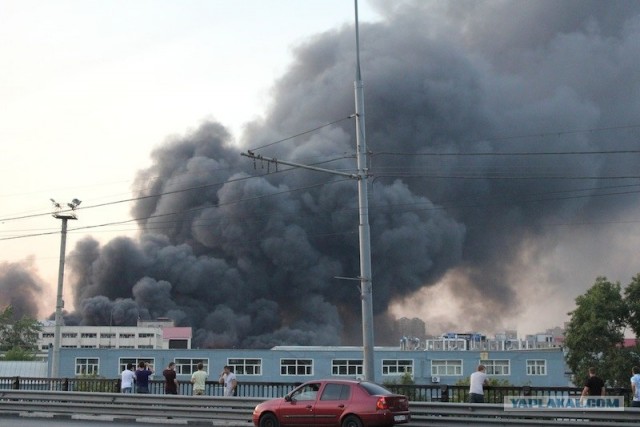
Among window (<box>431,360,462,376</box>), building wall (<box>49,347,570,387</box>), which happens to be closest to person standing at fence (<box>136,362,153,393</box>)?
building wall (<box>49,347,570,387</box>)

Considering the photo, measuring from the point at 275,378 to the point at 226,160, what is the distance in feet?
147

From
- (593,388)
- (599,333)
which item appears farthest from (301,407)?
(599,333)

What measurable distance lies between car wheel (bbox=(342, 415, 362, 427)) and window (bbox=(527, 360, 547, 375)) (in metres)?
55.9

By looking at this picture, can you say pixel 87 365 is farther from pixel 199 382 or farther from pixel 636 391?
pixel 636 391

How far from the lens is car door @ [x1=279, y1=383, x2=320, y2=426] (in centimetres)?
2158

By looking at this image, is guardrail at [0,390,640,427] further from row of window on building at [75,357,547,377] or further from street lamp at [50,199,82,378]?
row of window on building at [75,357,547,377]

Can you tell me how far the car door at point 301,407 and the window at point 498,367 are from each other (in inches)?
2129

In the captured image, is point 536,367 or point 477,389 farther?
point 536,367

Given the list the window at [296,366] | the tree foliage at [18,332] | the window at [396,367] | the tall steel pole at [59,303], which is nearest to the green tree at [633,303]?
the window at [396,367]

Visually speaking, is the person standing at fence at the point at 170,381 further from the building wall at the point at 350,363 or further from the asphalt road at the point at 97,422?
the building wall at the point at 350,363

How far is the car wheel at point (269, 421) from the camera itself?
22.2m

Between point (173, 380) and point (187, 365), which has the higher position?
point (187, 365)

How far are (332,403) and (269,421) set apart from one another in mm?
2083

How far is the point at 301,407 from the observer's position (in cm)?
2181
